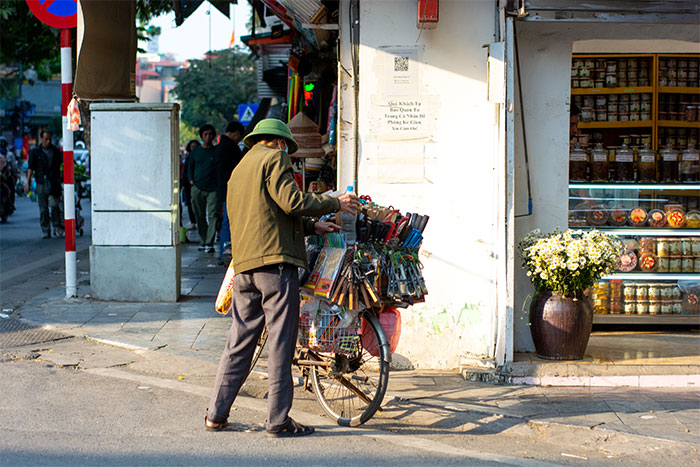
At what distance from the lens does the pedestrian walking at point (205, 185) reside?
12.9 meters

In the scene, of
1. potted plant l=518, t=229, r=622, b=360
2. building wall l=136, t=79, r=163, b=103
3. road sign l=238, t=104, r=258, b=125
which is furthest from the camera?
building wall l=136, t=79, r=163, b=103

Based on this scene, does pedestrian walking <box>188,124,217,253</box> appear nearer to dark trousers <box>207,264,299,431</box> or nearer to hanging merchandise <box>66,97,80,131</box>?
hanging merchandise <box>66,97,80,131</box>

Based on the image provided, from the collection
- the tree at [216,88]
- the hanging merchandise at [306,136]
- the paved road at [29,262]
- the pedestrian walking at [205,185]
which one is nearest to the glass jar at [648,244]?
the hanging merchandise at [306,136]

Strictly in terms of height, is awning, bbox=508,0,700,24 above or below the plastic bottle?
above

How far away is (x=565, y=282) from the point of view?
6336 millimetres

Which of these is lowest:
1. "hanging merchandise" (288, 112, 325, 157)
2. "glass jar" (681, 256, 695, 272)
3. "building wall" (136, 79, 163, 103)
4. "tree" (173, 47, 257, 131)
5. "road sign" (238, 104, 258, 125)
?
"glass jar" (681, 256, 695, 272)

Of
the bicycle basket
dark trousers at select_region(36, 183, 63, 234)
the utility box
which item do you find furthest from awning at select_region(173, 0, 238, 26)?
dark trousers at select_region(36, 183, 63, 234)

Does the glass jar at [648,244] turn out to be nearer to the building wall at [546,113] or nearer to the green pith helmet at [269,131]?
the building wall at [546,113]

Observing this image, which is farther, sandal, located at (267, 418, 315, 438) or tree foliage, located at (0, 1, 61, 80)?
tree foliage, located at (0, 1, 61, 80)

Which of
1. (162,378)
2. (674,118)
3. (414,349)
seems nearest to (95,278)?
(162,378)

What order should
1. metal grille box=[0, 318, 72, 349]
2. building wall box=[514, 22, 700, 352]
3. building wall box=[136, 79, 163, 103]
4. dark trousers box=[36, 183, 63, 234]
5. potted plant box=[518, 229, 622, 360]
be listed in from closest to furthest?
potted plant box=[518, 229, 622, 360] < building wall box=[514, 22, 700, 352] < metal grille box=[0, 318, 72, 349] < dark trousers box=[36, 183, 63, 234] < building wall box=[136, 79, 163, 103]

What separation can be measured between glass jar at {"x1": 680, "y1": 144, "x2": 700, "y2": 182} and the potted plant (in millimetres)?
2313

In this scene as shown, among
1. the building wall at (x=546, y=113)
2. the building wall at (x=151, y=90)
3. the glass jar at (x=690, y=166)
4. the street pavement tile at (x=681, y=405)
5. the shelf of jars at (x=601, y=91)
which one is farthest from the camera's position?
the building wall at (x=151, y=90)

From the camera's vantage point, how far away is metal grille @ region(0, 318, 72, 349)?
7.22 m
